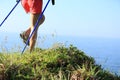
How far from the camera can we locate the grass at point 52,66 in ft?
27.5

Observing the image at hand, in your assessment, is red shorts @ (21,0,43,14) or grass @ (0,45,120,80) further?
red shorts @ (21,0,43,14)

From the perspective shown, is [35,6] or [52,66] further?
[35,6]

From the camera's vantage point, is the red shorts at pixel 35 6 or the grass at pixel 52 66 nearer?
the grass at pixel 52 66

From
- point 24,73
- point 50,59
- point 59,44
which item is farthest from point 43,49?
point 24,73

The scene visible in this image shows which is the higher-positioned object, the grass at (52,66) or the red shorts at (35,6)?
the red shorts at (35,6)

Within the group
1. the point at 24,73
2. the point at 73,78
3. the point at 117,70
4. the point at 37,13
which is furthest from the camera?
the point at 37,13

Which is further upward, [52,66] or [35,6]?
[35,6]

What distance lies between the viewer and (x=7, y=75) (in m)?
8.27

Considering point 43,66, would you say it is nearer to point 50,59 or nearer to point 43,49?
point 50,59

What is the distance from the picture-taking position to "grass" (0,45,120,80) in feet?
27.5

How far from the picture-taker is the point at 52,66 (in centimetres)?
954

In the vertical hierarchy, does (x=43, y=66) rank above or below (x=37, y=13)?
below

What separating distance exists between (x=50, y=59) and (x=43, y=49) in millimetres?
1723

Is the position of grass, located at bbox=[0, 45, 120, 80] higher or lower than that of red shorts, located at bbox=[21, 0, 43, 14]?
lower
